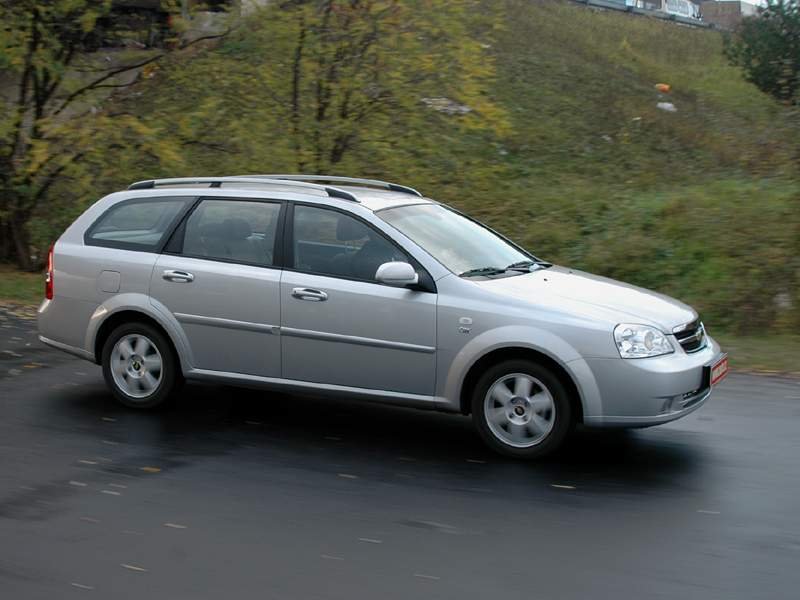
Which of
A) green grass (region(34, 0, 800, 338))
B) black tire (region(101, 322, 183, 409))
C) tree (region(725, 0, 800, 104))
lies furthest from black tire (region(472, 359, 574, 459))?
tree (region(725, 0, 800, 104))

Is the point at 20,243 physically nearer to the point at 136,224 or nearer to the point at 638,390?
the point at 136,224

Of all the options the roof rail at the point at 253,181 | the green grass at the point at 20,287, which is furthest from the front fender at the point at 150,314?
the green grass at the point at 20,287

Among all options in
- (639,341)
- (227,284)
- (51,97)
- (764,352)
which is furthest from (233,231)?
(51,97)

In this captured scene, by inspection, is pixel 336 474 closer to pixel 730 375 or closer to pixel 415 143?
pixel 730 375

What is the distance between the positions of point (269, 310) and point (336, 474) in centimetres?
148

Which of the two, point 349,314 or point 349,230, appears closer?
point 349,314

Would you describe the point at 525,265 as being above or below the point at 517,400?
above

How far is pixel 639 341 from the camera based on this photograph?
6.59 meters

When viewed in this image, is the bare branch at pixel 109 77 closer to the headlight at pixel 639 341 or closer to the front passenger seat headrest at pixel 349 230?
the front passenger seat headrest at pixel 349 230

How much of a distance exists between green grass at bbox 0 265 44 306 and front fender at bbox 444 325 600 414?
8767mm

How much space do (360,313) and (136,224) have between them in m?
2.27

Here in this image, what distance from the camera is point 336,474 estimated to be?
6527mm

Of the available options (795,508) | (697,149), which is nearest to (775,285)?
(795,508)

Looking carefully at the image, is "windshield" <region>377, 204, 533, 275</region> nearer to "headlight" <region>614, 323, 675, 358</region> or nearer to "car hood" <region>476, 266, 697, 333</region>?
"car hood" <region>476, 266, 697, 333</region>
